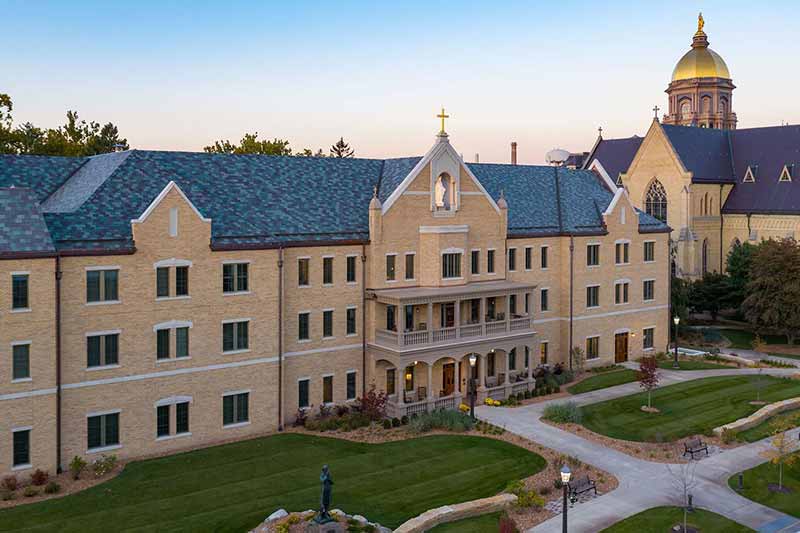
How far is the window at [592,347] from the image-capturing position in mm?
51669

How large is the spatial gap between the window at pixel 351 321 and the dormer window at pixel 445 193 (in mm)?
7839

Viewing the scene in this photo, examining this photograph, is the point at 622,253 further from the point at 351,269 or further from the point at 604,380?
the point at 351,269

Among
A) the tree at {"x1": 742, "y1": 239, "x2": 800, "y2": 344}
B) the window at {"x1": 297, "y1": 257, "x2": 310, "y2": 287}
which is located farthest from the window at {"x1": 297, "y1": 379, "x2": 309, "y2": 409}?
the tree at {"x1": 742, "y1": 239, "x2": 800, "y2": 344}

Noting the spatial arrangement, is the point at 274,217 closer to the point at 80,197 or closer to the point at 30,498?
the point at 80,197

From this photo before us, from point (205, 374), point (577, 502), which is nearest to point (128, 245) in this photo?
point (205, 374)

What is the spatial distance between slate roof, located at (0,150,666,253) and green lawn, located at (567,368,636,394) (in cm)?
1058

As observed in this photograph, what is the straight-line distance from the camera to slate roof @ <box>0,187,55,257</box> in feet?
96.0

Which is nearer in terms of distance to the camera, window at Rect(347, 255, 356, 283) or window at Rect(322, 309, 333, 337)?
window at Rect(322, 309, 333, 337)

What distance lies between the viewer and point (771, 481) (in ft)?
100

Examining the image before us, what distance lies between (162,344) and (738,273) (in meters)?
54.0

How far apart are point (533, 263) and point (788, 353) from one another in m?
25.2

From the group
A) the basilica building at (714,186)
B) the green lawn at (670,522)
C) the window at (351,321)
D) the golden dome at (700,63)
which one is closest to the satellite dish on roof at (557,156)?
the basilica building at (714,186)

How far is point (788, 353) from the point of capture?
2322 inches

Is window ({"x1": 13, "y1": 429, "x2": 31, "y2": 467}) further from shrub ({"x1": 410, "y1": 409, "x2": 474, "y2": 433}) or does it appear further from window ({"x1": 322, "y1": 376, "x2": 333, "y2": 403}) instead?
shrub ({"x1": 410, "y1": 409, "x2": 474, "y2": 433})
